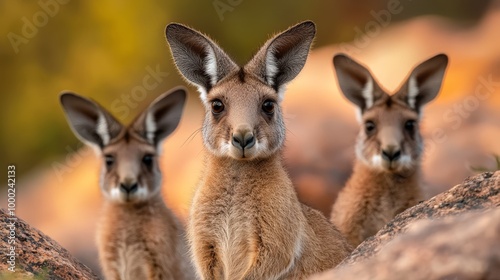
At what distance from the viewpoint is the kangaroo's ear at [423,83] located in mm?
10023

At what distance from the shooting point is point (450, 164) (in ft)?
41.0

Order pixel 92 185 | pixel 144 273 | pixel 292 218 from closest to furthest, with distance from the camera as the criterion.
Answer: pixel 292 218, pixel 144 273, pixel 92 185

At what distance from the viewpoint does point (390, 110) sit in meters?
9.79

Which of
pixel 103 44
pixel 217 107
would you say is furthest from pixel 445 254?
pixel 103 44

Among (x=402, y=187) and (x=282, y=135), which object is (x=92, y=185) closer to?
(x=402, y=187)

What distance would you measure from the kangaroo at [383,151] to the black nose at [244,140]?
2.62m

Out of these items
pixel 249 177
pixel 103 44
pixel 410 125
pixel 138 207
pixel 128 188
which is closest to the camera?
pixel 249 177

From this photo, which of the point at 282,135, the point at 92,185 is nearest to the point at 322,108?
the point at 92,185

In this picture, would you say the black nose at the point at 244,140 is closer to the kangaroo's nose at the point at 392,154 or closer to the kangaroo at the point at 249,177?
the kangaroo at the point at 249,177

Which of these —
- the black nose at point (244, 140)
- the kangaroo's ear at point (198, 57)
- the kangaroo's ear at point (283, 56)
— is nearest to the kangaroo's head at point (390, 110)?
the kangaroo's ear at point (283, 56)

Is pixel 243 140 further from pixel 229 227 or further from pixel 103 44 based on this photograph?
pixel 103 44

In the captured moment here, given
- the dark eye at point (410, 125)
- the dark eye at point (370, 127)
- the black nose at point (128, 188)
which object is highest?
the black nose at point (128, 188)

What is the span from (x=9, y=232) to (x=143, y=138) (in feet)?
9.03

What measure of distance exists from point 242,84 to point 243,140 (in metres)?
0.60
